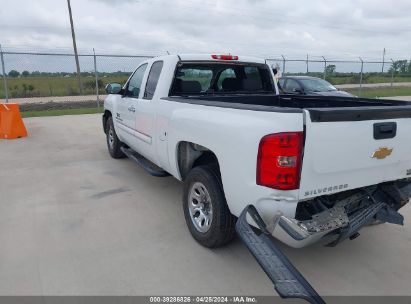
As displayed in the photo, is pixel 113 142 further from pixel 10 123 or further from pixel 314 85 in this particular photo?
pixel 314 85

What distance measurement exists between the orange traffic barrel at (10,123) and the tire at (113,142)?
3.50 m

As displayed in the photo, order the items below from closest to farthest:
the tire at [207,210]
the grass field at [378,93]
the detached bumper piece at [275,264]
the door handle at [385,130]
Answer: the detached bumper piece at [275,264]
the door handle at [385,130]
the tire at [207,210]
the grass field at [378,93]

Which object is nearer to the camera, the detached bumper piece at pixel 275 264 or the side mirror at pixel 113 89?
the detached bumper piece at pixel 275 264

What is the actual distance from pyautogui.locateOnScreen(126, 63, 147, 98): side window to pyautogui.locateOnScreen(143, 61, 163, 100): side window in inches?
13.3

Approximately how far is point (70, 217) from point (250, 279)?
2.31 meters

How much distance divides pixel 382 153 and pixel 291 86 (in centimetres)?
1009

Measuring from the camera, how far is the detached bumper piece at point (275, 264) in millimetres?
2166

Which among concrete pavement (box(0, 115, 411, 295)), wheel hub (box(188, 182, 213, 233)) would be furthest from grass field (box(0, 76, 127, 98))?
wheel hub (box(188, 182, 213, 233))

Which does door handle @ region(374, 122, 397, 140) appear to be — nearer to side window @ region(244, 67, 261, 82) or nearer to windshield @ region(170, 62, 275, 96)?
windshield @ region(170, 62, 275, 96)

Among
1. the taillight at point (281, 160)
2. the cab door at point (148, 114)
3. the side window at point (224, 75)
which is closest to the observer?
the taillight at point (281, 160)

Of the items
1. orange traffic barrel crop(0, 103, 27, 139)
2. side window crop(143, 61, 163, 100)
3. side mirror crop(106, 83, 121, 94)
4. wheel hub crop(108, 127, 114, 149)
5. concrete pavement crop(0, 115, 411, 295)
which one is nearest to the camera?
concrete pavement crop(0, 115, 411, 295)

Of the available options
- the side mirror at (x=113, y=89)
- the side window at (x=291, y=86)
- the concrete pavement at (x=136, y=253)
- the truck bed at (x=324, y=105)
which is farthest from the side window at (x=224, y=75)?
the side window at (x=291, y=86)

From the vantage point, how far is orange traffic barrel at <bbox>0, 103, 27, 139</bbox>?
9.01 m

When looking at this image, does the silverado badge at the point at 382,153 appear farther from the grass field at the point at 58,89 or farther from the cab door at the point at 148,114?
the grass field at the point at 58,89
